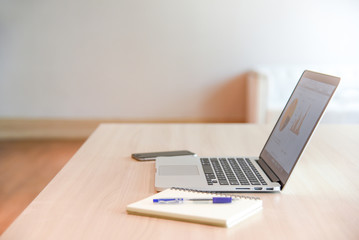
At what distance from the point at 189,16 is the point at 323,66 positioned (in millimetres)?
1354

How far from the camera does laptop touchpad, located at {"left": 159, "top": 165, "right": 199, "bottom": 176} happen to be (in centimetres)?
112

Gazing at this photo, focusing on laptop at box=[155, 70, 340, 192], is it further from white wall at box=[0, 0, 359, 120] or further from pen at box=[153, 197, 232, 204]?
white wall at box=[0, 0, 359, 120]

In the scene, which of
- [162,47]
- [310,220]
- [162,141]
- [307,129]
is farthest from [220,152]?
[162,47]

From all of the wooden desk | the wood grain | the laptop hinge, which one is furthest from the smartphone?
the wood grain

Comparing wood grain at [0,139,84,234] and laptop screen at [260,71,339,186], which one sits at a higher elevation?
laptop screen at [260,71,339,186]

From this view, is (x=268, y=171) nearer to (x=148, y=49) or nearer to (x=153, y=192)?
(x=153, y=192)

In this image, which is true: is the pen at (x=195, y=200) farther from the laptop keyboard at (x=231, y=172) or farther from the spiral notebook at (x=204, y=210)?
the laptop keyboard at (x=231, y=172)

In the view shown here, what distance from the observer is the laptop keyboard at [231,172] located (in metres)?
1.04

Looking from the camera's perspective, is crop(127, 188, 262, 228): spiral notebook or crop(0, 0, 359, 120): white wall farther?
crop(0, 0, 359, 120): white wall

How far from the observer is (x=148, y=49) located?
179 inches

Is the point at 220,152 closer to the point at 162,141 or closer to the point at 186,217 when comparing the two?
the point at 162,141

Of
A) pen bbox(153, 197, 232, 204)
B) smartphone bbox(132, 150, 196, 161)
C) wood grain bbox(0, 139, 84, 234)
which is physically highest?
pen bbox(153, 197, 232, 204)

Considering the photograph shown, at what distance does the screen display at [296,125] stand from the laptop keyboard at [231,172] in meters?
0.05

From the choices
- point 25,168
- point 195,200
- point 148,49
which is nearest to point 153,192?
point 195,200
